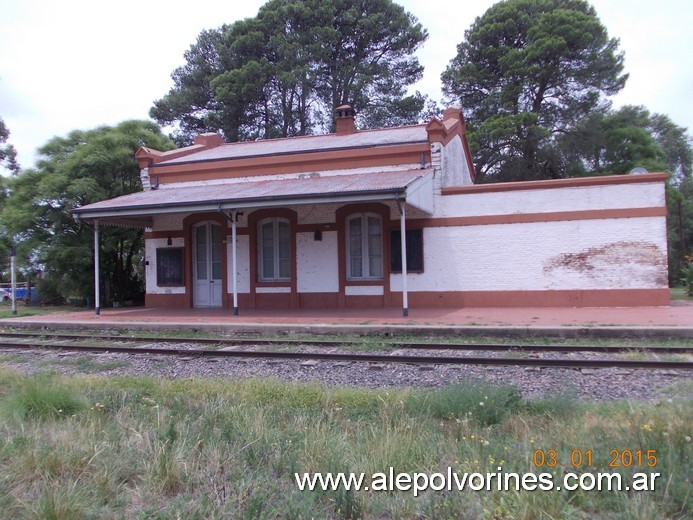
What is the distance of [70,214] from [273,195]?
9.92 metres

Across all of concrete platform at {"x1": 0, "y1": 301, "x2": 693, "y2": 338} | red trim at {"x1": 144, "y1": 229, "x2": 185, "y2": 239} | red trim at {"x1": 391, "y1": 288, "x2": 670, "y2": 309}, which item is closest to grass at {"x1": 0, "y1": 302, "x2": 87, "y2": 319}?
concrete platform at {"x1": 0, "y1": 301, "x2": 693, "y2": 338}

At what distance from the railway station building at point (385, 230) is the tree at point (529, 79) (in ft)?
40.5

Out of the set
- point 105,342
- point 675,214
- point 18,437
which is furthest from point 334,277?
point 675,214

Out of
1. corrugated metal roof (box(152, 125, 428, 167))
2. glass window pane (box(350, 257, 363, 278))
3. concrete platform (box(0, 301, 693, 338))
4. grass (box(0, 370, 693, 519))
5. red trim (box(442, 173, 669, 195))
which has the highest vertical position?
corrugated metal roof (box(152, 125, 428, 167))

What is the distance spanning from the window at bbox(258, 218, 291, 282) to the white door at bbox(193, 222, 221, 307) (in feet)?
5.27

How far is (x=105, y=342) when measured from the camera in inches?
500

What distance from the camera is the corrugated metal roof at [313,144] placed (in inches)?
734

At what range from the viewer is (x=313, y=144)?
67.9 feet

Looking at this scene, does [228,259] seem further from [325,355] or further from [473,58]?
Result: [473,58]

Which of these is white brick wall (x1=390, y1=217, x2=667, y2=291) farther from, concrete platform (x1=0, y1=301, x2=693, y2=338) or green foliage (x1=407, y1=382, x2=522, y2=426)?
green foliage (x1=407, y1=382, x2=522, y2=426)

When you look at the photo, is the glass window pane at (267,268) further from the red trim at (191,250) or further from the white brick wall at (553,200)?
the white brick wall at (553,200)

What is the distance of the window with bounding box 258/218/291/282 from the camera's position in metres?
18.4

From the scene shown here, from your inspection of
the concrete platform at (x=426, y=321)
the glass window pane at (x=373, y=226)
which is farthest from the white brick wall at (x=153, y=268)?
the glass window pane at (x=373, y=226)

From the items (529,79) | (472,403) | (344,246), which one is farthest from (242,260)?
(529,79)
